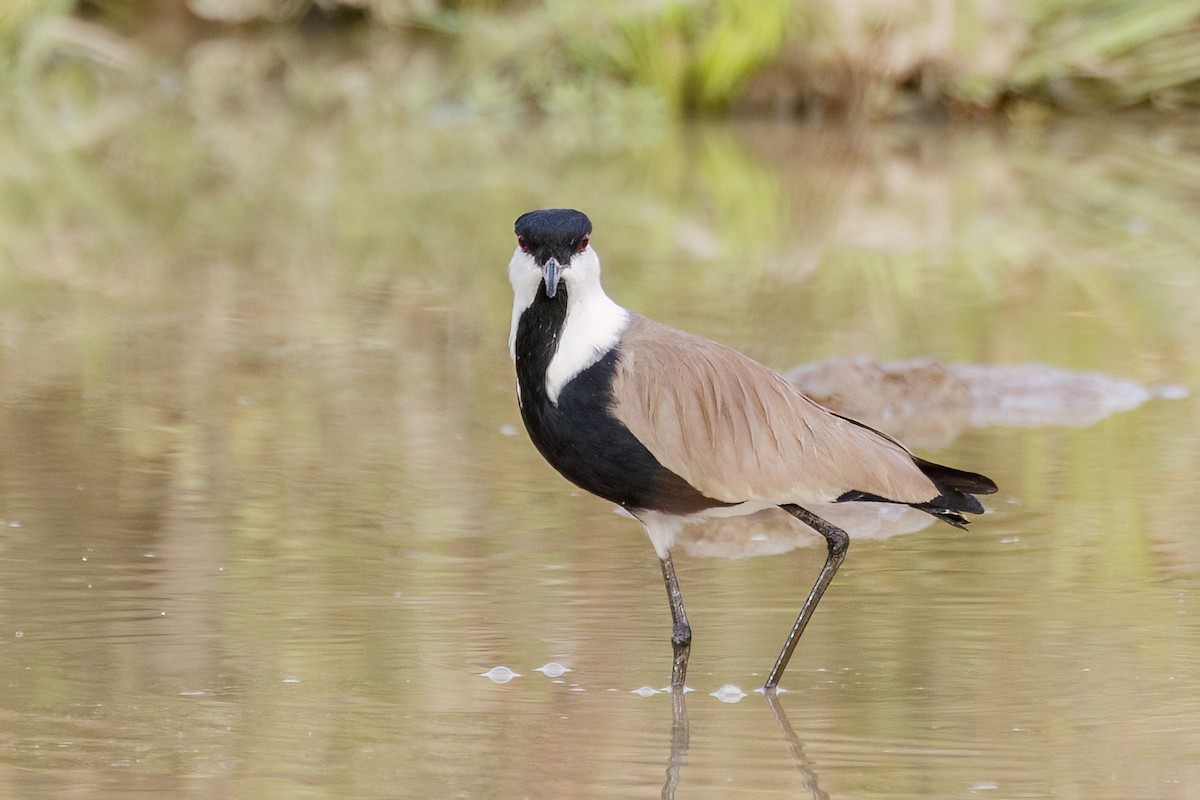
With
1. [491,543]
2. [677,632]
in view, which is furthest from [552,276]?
[491,543]

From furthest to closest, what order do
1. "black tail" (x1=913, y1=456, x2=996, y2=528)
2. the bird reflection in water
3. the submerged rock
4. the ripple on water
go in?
the submerged rock → "black tail" (x1=913, y1=456, x2=996, y2=528) → the ripple on water → the bird reflection in water

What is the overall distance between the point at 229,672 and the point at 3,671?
400 mm

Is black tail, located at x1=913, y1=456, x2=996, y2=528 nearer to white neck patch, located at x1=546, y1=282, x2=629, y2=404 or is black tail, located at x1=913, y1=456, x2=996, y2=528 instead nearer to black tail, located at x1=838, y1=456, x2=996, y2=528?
black tail, located at x1=838, y1=456, x2=996, y2=528

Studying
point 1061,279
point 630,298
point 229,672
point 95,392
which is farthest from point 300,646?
point 1061,279

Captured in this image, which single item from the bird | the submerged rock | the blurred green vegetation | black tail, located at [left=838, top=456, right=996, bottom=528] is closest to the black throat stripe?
the bird

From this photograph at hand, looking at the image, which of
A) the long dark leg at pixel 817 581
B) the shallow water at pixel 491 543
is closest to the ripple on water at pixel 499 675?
the shallow water at pixel 491 543

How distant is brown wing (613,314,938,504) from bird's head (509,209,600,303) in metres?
0.17

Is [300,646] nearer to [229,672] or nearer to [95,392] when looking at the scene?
[229,672]

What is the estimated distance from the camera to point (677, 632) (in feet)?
12.2

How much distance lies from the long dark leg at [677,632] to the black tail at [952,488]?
1.62 ft

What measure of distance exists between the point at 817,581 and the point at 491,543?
3.20 ft

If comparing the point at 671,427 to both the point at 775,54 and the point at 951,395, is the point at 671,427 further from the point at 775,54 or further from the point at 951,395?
the point at 775,54

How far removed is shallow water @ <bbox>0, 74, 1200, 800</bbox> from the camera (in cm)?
333

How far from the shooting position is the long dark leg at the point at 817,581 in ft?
12.1
